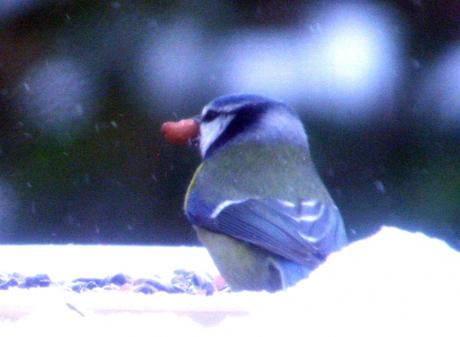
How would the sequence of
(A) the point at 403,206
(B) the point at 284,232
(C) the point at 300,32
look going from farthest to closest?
1. (C) the point at 300,32
2. (A) the point at 403,206
3. (B) the point at 284,232

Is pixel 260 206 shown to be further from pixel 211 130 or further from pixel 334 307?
pixel 334 307

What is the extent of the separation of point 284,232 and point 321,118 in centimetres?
199

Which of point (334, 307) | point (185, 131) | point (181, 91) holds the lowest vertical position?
point (181, 91)

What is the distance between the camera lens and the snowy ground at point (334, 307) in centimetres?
76

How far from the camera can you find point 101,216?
14.1 ft

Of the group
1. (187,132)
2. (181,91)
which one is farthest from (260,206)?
(181,91)

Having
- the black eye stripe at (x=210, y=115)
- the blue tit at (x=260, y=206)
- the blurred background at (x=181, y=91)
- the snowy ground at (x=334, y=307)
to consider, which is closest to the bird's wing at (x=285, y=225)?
the blue tit at (x=260, y=206)

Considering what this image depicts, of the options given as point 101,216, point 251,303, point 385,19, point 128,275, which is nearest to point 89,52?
point 101,216

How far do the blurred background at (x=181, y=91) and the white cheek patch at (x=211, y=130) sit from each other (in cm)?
104

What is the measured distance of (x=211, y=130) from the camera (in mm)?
2885

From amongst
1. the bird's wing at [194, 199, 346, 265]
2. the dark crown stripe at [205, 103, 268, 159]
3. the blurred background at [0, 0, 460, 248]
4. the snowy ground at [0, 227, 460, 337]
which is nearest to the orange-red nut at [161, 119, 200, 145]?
the dark crown stripe at [205, 103, 268, 159]

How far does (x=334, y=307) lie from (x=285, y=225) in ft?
4.74

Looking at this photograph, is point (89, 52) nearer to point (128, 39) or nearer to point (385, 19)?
point (128, 39)

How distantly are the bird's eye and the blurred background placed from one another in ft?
3.38
